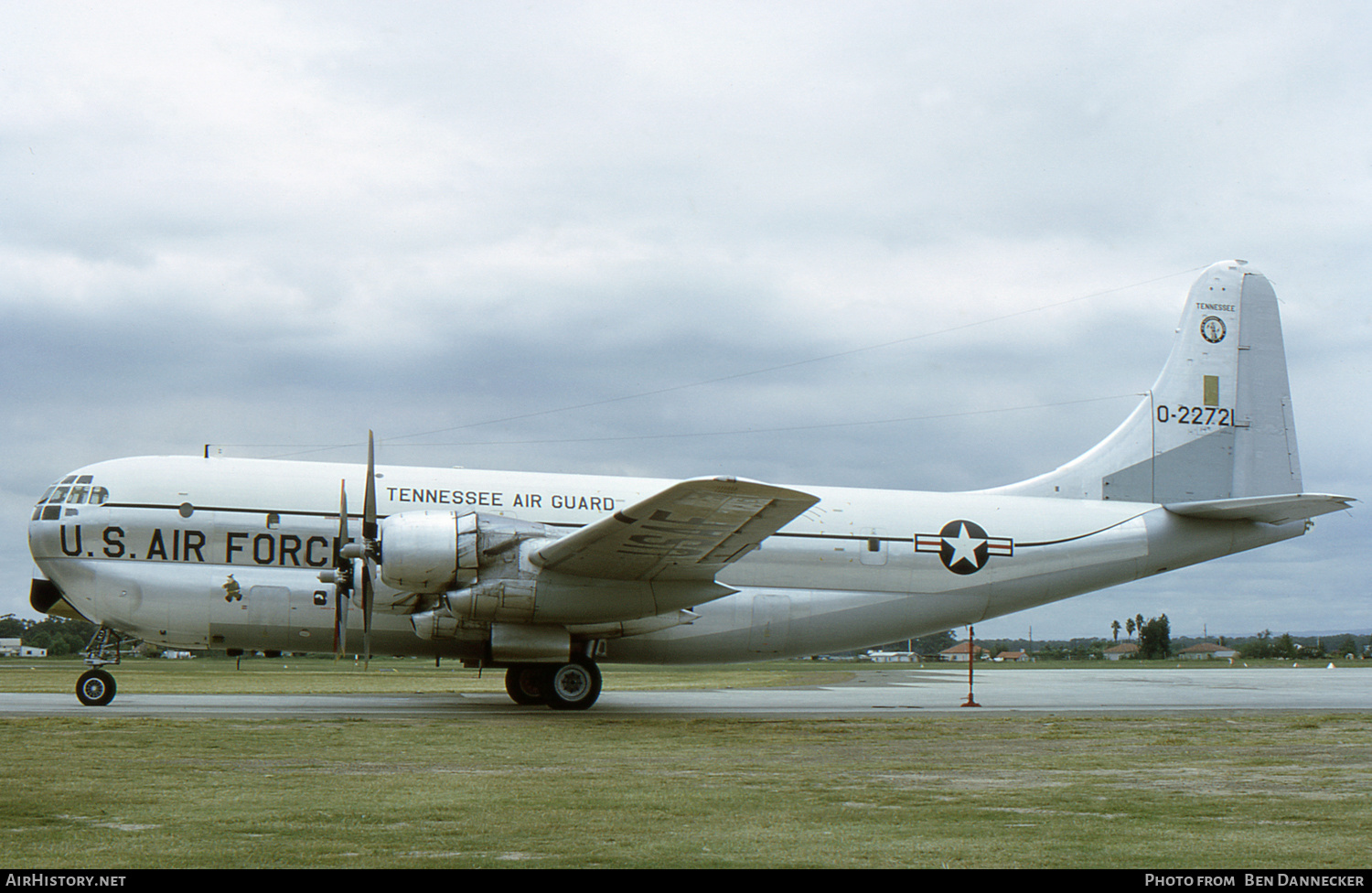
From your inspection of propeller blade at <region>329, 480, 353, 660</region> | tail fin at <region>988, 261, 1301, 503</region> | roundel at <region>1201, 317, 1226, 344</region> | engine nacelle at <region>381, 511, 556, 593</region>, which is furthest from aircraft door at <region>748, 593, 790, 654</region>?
roundel at <region>1201, 317, 1226, 344</region>

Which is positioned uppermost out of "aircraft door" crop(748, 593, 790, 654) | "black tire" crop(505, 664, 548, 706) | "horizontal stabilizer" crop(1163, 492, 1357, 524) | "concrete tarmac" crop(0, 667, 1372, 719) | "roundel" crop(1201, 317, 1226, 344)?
"roundel" crop(1201, 317, 1226, 344)

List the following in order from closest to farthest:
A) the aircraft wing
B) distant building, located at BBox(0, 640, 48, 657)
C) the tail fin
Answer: the aircraft wing < the tail fin < distant building, located at BBox(0, 640, 48, 657)

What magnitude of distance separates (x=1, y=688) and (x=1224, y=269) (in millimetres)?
28800

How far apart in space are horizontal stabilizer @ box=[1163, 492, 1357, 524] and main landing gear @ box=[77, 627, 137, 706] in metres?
19.5

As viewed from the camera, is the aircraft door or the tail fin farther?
the tail fin

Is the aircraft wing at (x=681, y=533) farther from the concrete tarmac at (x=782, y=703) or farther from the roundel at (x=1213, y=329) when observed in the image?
the roundel at (x=1213, y=329)

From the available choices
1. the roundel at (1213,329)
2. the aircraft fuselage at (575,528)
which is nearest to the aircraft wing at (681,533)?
the aircraft fuselage at (575,528)

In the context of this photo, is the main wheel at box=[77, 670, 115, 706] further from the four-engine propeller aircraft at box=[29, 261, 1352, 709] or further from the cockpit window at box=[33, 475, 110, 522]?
the cockpit window at box=[33, 475, 110, 522]

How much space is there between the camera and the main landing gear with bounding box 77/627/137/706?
17.9 metres

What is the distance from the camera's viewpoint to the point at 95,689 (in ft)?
58.7

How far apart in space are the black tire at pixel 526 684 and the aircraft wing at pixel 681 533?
2902mm

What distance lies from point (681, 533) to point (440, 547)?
3.55 m

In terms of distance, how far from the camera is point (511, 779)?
10.1m
